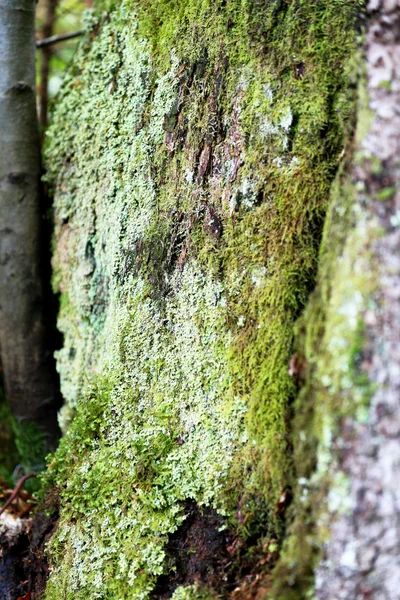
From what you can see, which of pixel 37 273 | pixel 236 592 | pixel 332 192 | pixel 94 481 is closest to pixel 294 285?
pixel 332 192

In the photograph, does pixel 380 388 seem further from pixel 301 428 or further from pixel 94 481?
pixel 94 481

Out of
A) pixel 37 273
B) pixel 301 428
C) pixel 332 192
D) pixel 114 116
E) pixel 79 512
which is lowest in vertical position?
pixel 79 512

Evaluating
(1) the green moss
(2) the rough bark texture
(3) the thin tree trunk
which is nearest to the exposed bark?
(2) the rough bark texture

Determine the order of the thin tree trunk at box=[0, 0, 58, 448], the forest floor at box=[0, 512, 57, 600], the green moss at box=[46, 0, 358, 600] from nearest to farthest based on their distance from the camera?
the green moss at box=[46, 0, 358, 600], the forest floor at box=[0, 512, 57, 600], the thin tree trunk at box=[0, 0, 58, 448]

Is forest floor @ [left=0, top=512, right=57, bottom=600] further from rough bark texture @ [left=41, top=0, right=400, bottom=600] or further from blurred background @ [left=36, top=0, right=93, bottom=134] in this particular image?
blurred background @ [left=36, top=0, right=93, bottom=134]

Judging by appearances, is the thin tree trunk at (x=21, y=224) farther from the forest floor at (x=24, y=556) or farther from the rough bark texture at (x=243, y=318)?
the forest floor at (x=24, y=556)
